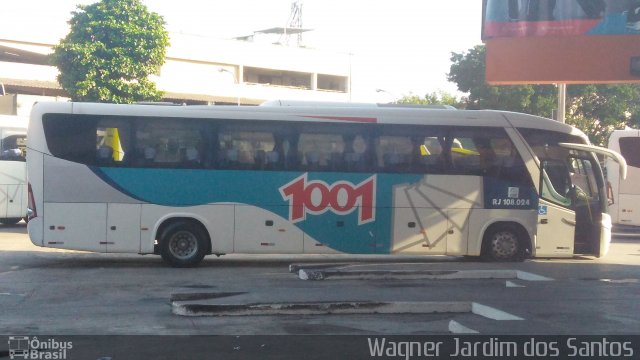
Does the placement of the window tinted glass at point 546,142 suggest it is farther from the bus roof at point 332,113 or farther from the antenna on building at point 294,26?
the antenna on building at point 294,26

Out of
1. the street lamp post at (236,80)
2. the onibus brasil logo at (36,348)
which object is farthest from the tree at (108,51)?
the onibus brasil logo at (36,348)

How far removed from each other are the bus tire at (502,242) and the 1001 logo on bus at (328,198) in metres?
2.49

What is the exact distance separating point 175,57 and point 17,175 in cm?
3739

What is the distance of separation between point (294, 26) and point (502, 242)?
228ft

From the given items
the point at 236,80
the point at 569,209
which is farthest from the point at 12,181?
the point at 236,80

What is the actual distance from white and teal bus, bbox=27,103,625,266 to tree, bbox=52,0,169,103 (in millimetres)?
30157

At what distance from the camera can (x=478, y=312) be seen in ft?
38.5

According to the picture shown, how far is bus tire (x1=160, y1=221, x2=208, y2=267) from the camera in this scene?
1712 cm

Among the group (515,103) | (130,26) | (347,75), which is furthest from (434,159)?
(347,75)

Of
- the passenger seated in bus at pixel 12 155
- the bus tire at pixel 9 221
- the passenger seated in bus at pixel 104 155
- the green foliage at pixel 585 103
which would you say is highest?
the green foliage at pixel 585 103

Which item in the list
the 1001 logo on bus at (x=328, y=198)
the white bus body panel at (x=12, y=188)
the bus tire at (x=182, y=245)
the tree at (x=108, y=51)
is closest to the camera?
the bus tire at (x=182, y=245)

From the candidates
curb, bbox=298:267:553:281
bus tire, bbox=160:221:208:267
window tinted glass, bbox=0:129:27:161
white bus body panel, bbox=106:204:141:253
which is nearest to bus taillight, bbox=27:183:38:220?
white bus body panel, bbox=106:204:141:253

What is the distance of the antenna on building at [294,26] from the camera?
79.2 metres

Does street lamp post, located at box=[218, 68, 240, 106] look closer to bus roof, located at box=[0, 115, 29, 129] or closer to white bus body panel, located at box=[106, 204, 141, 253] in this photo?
bus roof, located at box=[0, 115, 29, 129]
